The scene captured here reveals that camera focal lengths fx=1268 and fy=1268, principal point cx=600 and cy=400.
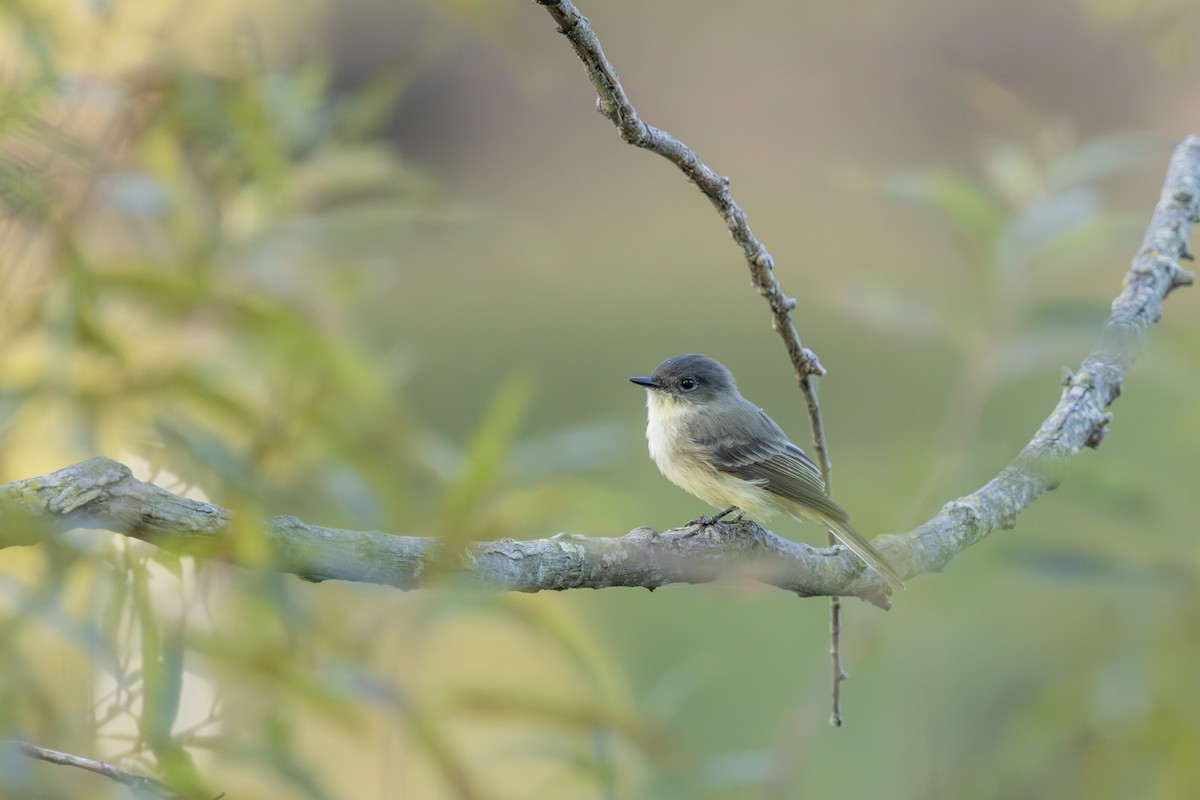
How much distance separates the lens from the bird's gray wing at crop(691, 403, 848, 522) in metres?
1.30

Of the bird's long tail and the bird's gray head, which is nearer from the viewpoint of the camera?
the bird's long tail

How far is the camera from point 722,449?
1415 mm

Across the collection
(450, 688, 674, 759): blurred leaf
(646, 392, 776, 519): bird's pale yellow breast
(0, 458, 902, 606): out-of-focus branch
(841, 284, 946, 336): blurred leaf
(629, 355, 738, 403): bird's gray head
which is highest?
(841, 284, 946, 336): blurred leaf

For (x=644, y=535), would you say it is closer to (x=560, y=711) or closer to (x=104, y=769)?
(x=104, y=769)

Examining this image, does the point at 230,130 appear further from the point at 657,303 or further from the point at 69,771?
the point at 657,303

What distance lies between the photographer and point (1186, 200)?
4.38 feet

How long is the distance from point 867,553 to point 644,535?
0.60 feet

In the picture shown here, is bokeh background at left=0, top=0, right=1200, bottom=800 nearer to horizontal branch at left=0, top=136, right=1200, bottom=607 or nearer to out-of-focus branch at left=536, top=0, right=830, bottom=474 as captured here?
horizontal branch at left=0, top=136, right=1200, bottom=607

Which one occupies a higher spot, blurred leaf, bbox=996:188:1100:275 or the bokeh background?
blurred leaf, bbox=996:188:1100:275

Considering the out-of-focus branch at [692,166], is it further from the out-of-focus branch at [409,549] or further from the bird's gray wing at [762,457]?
the bird's gray wing at [762,457]

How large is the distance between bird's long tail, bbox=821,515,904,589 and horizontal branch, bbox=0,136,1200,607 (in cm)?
1

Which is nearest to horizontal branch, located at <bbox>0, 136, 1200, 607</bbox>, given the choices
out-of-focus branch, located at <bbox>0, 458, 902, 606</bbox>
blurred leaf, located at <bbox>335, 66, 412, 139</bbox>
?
out-of-focus branch, located at <bbox>0, 458, 902, 606</bbox>

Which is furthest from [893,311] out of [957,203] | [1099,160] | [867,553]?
[867,553]

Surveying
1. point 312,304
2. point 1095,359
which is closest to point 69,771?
point 312,304
